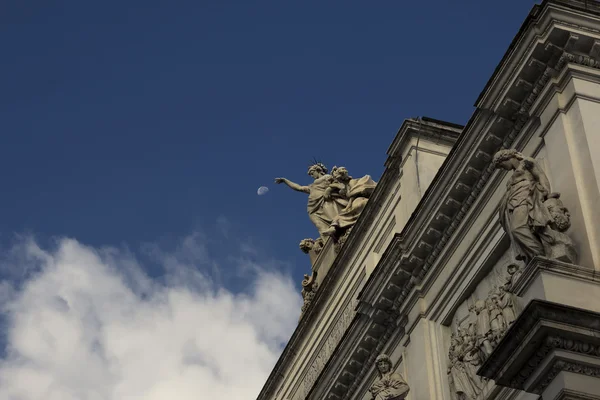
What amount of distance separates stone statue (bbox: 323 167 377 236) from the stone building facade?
5.38 ft

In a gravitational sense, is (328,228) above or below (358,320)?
above

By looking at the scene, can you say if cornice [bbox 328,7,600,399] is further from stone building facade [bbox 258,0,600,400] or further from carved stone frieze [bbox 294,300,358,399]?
carved stone frieze [bbox 294,300,358,399]

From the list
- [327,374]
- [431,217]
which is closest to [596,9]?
[431,217]

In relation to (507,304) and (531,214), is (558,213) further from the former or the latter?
(507,304)

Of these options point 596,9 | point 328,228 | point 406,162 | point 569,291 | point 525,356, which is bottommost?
point 525,356

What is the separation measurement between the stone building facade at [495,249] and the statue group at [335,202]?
1.79m

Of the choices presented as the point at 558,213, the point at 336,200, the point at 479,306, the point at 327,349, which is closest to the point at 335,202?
the point at 336,200

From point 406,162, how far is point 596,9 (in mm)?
7543

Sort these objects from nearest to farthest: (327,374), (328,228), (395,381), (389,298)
A: (395,381) → (389,298) → (327,374) → (328,228)

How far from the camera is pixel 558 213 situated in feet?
54.2

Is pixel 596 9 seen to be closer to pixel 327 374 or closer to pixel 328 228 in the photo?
pixel 327 374

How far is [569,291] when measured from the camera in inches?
592

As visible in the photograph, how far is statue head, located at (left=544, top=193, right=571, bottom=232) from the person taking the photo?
645 inches

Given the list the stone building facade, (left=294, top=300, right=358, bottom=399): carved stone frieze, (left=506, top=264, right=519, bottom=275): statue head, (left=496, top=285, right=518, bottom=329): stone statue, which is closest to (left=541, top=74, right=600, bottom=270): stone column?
the stone building facade
